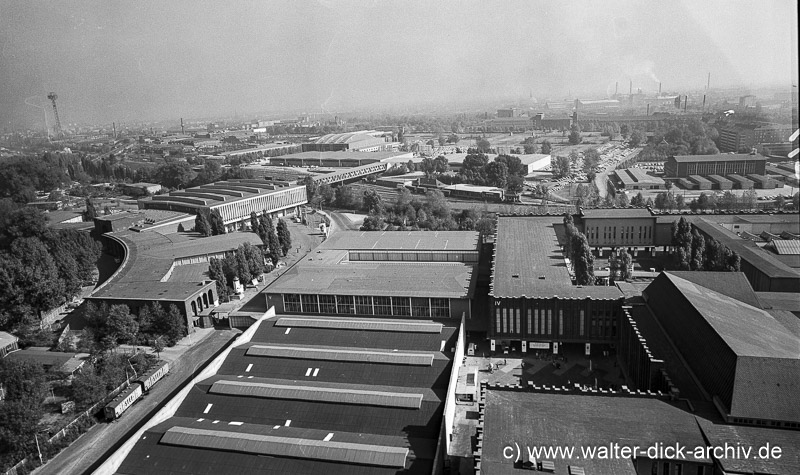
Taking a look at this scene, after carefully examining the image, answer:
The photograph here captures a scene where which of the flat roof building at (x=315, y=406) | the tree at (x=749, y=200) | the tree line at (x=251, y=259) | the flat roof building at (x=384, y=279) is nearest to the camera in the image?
the flat roof building at (x=315, y=406)

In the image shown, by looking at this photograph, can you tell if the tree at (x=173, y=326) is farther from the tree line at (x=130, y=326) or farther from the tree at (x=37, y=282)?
the tree at (x=37, y=282)

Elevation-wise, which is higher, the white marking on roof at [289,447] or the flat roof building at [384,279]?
the flat roof building at [384,279]

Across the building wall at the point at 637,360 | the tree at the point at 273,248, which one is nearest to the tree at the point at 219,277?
the tree at the point at 273,248

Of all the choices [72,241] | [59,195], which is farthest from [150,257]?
[59,195]

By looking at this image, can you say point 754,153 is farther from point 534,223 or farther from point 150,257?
point 150,257

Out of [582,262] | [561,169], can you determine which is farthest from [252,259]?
[561,169]
